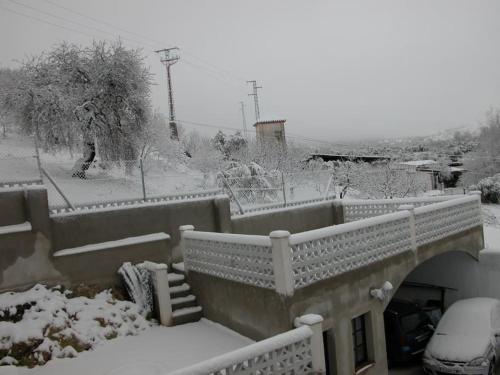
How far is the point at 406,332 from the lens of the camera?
9.48 metres

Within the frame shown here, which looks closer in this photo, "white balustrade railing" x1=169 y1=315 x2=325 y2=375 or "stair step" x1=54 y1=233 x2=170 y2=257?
"white balustrade railing" x1=169 y1=315 x2=325 y2=375

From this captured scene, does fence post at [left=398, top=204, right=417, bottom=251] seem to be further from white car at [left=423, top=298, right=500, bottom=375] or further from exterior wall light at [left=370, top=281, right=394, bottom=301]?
white car at [left=423, top=298, right=500, bottom=375]

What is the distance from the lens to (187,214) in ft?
30.5

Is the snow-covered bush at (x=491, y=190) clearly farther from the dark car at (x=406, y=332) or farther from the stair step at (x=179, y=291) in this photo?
the stair step at (x=179, y=291)

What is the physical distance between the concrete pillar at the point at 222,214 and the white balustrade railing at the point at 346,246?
12.0 feet

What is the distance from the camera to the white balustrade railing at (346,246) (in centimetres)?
612

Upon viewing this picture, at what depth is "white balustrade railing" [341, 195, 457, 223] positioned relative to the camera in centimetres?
1066

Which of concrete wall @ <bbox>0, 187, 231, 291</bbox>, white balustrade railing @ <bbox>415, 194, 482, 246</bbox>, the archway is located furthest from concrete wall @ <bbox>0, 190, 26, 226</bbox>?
white balustrade railing @ <bbox>415, 194, 482, 246</bbox>

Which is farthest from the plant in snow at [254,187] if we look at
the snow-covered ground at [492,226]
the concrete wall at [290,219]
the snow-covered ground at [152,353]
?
the snow-covered ground at [492,226]

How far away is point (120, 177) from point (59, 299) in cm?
368

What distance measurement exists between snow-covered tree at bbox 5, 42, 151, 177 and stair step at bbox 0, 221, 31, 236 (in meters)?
5.56

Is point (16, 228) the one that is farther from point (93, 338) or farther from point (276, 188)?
point (276, 188)

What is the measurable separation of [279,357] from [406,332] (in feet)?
19.1

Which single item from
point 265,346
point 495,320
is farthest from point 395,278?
point 265,346
